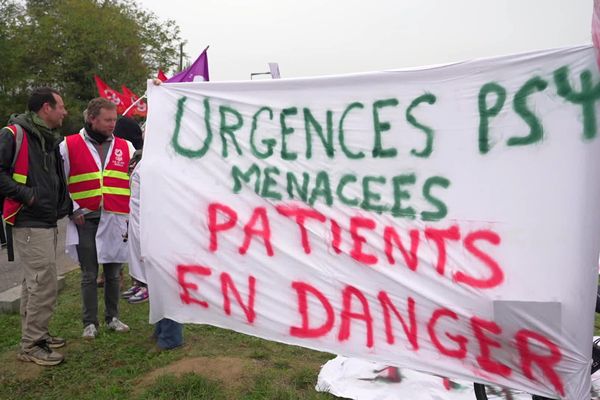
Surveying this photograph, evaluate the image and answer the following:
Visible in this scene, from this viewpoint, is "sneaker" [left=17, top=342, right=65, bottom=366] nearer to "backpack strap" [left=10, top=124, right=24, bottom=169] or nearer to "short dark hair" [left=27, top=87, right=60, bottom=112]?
"backpack strap" [left=10, top=124, right=24, bottom=169]

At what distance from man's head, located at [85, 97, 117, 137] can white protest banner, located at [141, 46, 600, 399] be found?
1014 mm

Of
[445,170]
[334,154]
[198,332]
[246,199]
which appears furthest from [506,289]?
[198,332]

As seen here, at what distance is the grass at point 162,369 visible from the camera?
3248mm

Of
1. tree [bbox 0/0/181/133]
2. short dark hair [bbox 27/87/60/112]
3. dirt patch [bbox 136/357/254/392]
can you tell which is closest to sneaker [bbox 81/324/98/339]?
dirt patch [bbox 136/357/254/392]

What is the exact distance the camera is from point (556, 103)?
2213 millimetres

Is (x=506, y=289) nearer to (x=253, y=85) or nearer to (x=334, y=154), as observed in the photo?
(x=334, y=154)

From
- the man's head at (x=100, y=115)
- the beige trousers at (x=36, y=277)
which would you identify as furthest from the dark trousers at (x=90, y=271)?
the man's head at (x=100, y=115)

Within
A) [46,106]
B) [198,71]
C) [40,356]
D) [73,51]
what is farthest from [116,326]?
[73,51]

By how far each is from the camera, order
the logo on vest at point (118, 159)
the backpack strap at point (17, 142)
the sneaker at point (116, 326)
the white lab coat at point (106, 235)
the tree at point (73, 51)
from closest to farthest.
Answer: the backpack strap at point (17, 142) → the white lab coat at point (106, 235) → the logo on vest at point (118, 159) → the sneaker at point (116, 326) → the tree at point (73, 51)

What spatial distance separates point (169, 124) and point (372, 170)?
1268 millimetres

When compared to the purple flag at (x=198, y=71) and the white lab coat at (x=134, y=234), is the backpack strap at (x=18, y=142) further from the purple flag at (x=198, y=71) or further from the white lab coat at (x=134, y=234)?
the purple flag at (x=198, y=71)

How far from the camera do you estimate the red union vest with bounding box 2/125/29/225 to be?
341cm

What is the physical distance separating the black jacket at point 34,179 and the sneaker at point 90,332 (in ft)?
3.19

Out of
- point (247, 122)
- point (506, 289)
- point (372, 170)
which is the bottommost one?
point (506, 289)
